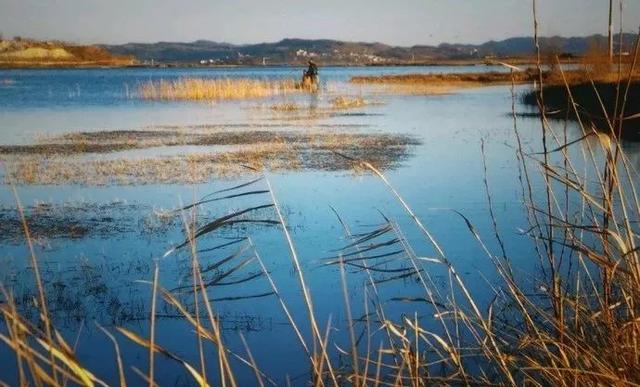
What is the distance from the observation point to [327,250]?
6160mm

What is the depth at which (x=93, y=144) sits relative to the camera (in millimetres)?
14289

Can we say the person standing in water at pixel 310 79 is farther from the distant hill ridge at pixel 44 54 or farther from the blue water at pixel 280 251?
the distant hill ridge at pixel 44 54

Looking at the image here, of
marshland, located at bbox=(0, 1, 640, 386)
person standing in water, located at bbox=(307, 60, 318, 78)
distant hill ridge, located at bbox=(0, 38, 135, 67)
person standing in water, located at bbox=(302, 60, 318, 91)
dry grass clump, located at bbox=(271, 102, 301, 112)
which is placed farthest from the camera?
distant hill ridge, located at bbox=(0, 38, 135, 67)

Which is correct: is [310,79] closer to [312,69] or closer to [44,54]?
[312,69]

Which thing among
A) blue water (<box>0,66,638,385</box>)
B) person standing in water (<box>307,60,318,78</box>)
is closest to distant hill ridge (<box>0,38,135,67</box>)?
person standing in water (<box>307,60,318,78</box>)

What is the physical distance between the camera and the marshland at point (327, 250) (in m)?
2.03

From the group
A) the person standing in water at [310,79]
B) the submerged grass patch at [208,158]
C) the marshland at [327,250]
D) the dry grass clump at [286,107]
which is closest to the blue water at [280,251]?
the marshland at [327,250]

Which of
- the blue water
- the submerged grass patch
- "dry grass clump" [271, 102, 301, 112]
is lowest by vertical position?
the blue water

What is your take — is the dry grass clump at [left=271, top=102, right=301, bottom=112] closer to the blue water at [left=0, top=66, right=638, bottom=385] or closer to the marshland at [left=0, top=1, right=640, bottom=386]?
the marshland at [left=0, top=1, right=640, bottom=386]

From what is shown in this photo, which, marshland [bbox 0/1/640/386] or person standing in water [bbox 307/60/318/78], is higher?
person standing in water [bbox 307/60/318/78]

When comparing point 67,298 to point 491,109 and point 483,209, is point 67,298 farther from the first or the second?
point 491,109

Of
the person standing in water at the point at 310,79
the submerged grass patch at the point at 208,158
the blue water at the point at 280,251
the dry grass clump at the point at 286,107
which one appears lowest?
the blue water at the point at 280,251

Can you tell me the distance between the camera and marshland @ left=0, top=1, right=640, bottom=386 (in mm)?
2027

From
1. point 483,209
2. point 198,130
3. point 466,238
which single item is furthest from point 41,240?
point 198,130
